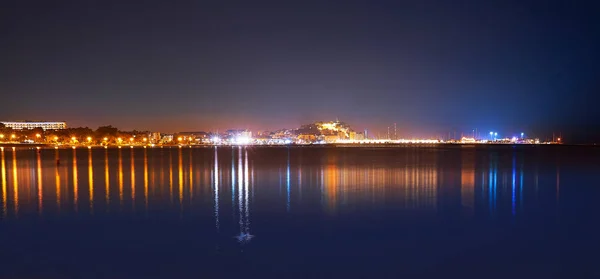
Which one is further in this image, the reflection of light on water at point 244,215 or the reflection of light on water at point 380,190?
the reflection of light on water at point 380,190

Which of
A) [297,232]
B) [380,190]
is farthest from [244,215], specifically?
[380,190]

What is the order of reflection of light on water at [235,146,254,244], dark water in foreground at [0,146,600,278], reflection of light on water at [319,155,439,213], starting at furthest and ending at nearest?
reflection of light on water at [319,155,439,213]
reflection of light on water at [235,146,254,244]
dark water in foreground at [0,146,600,278]

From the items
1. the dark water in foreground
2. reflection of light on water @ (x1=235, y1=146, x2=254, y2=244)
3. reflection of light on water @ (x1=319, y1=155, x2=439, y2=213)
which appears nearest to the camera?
the dark water in foreground

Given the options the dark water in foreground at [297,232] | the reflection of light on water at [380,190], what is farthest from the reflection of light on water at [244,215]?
the reflection of light on water at [380,190]

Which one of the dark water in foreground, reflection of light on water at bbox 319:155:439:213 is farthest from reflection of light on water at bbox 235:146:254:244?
reflection of light on water at bbox 319:155:439:213

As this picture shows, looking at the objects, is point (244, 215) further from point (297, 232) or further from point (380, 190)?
point (380, 190)

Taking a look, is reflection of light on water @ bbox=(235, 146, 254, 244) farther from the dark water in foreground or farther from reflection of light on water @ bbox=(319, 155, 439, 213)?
reflection of light on water @ bbox=(319, 155, 439, 213)

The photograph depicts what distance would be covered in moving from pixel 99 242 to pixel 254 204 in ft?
20.0

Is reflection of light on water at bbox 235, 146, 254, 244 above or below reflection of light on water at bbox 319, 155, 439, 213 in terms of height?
above

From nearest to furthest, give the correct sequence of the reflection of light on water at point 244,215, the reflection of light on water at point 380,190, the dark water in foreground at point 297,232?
1. the dark water in foreground at point 297,232
2. the reflection of light on water at point 244,215
3. the reflection of light on water at point 380,190

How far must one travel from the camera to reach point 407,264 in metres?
8.95

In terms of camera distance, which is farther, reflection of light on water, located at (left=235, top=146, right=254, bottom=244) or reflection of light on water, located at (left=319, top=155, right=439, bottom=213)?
reflection of light on water, located at (left=319, top=155, right=439, bottom=213)

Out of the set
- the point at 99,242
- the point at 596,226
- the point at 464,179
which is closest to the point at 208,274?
the point at 99,242

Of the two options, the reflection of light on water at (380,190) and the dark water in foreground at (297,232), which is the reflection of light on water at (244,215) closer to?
the dark water in foreground at (297,232)
